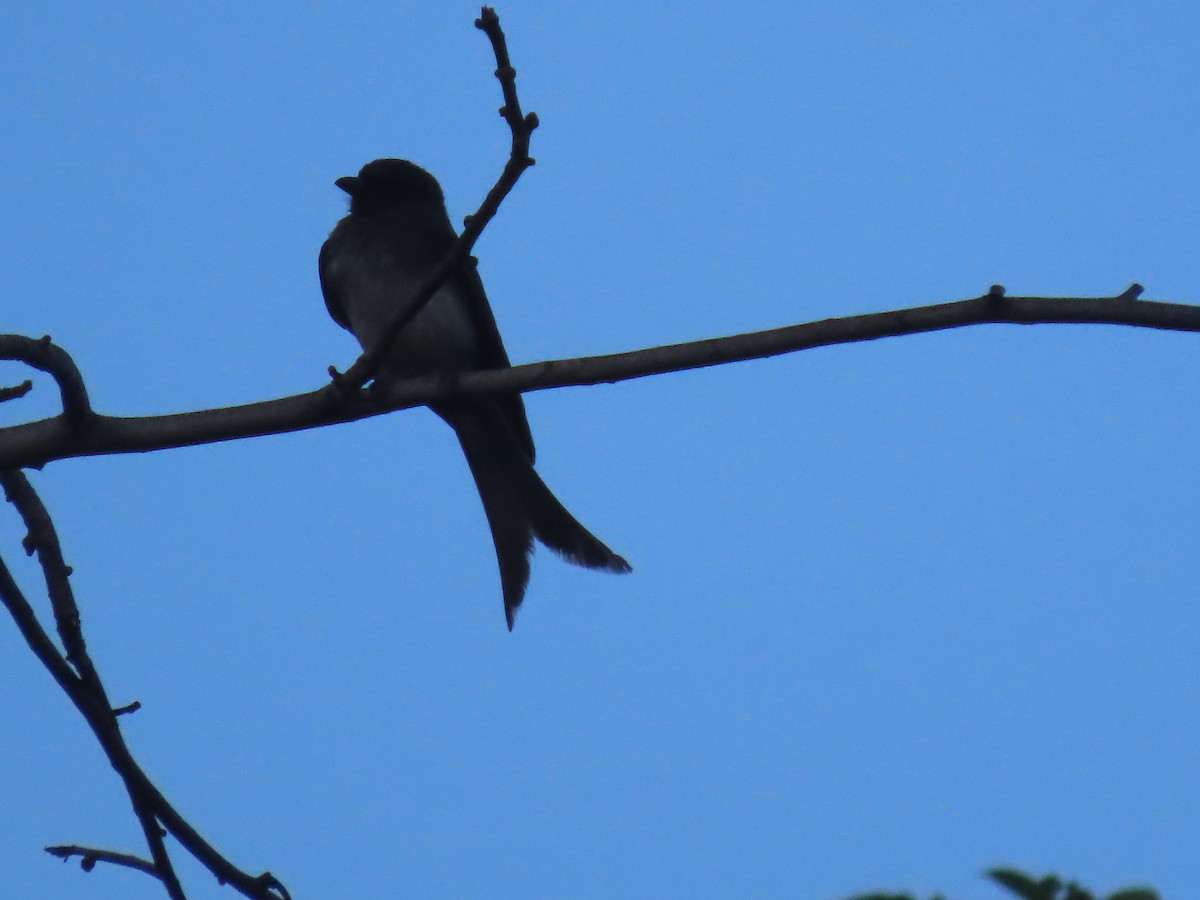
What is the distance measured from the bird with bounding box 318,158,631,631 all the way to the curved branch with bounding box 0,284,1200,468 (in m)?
1.30

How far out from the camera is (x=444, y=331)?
5832 mm

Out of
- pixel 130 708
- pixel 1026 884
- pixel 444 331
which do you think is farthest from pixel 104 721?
pixel 444 331

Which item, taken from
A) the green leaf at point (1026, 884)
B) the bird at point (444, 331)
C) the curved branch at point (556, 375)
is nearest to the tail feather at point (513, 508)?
the bird at point (444, 331)

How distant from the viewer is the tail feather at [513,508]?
495cm

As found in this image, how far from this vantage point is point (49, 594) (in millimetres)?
3607

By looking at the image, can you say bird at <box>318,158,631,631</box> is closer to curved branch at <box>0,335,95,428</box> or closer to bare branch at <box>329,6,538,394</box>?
bare branch at <box>329,6,538,394</box>

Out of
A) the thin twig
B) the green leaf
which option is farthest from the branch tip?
the green leaf

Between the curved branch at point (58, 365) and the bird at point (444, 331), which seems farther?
the bird at point (444, 331)

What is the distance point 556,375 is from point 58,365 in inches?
47.9

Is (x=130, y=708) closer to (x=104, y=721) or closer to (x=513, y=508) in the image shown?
(x=104, y=721)

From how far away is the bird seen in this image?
5254 mm

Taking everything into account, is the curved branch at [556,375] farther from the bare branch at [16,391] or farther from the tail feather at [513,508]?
the tail feather at [513,508]

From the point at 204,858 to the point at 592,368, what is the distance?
1446mm

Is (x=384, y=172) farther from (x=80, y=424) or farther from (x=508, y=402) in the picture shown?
(x=80, y=424)
